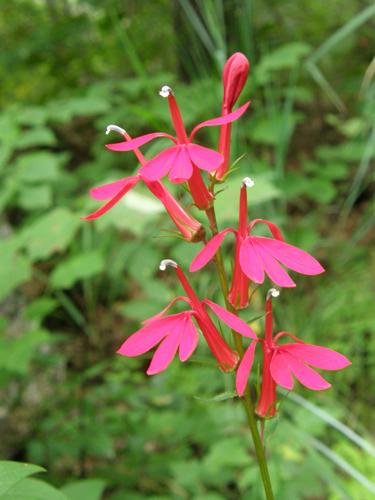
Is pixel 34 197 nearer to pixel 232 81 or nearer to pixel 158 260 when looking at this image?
pixel 158 260

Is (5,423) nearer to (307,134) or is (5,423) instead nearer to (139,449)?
(139,449)

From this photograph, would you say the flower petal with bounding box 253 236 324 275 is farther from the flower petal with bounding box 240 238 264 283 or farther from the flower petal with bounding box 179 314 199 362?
the flower petal with bounding box 179 314 199 362

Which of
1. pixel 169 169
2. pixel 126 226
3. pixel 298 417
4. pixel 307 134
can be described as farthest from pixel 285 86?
pixel 169 169

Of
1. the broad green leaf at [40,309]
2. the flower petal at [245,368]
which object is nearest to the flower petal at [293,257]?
the flower petal at [245,368]

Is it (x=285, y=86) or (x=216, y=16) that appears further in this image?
(x=285, y=86)

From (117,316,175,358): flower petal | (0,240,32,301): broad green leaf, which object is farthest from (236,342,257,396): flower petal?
(0,240,32,301): broad green leaf

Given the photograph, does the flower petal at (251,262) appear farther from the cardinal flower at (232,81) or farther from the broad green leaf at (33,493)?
the broad green leaf at (33,493)

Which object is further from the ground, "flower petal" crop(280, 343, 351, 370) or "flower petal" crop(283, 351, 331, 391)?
"flower petal" crop(280, 343, 351, 370)
